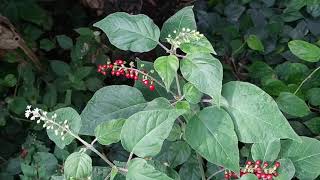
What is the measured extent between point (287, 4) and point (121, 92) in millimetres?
910

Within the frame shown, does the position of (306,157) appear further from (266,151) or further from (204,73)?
(204,73)

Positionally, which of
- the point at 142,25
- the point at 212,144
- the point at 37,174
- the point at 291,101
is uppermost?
the point at 142,25

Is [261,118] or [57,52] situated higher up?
[261,118]

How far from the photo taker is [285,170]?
3.33 feet

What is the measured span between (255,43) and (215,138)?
2.30 ft

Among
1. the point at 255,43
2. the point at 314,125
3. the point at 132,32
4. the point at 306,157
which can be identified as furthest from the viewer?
the point at 255,43

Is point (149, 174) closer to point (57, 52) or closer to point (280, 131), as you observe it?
point (280, 131)

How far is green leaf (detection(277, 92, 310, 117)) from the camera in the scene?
124cm

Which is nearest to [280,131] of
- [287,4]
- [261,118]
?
[261,118]

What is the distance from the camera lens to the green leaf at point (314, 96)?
4.39 feet

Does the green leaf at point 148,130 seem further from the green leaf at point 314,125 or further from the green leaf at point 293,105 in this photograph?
the green leaf at point 314,125

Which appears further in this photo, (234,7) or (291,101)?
(234,7)

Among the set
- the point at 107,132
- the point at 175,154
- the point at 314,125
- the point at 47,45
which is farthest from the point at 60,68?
the point at 314,125

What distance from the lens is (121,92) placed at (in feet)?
3.29
